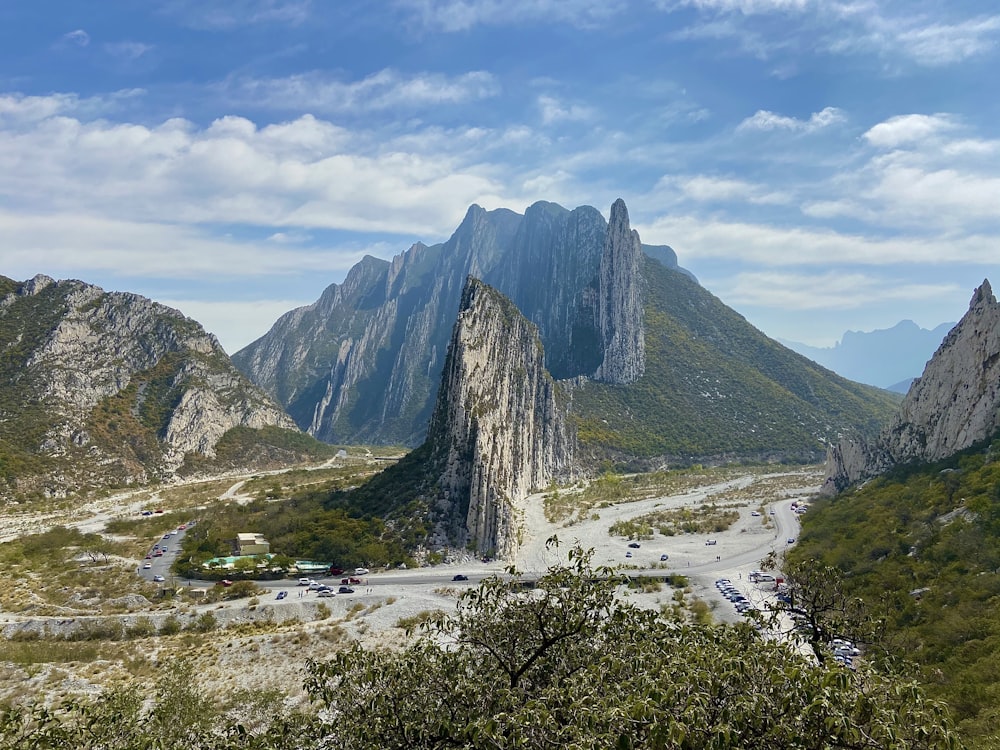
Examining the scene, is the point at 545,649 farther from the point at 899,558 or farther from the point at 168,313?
the point at 168,313

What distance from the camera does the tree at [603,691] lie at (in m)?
10.1

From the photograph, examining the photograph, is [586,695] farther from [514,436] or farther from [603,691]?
[514,436]

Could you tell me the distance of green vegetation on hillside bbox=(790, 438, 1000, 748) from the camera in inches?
1258

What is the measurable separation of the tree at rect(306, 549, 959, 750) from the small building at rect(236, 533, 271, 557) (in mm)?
70278

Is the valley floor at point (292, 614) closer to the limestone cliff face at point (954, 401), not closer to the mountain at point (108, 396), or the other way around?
the limestone cliff face at point (954, 401)

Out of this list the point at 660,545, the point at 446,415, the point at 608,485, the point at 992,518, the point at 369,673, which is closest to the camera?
the point at 369,673

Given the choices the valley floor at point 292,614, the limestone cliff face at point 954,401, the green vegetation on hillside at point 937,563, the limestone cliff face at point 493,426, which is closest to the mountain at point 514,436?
the limestone cliff face at point 493,426

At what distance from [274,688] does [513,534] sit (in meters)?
49.6

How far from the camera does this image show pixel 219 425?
175375 millimetres

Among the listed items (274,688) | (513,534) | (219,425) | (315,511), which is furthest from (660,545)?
(219,425)

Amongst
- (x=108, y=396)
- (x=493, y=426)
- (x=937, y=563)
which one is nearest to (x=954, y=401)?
(x=937, y=563)

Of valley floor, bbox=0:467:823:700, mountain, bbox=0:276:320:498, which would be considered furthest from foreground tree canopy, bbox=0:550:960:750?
mountain, bbox=0:276:320:498

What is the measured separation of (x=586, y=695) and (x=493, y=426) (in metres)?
85.5

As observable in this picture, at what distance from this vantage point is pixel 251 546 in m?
79.8
